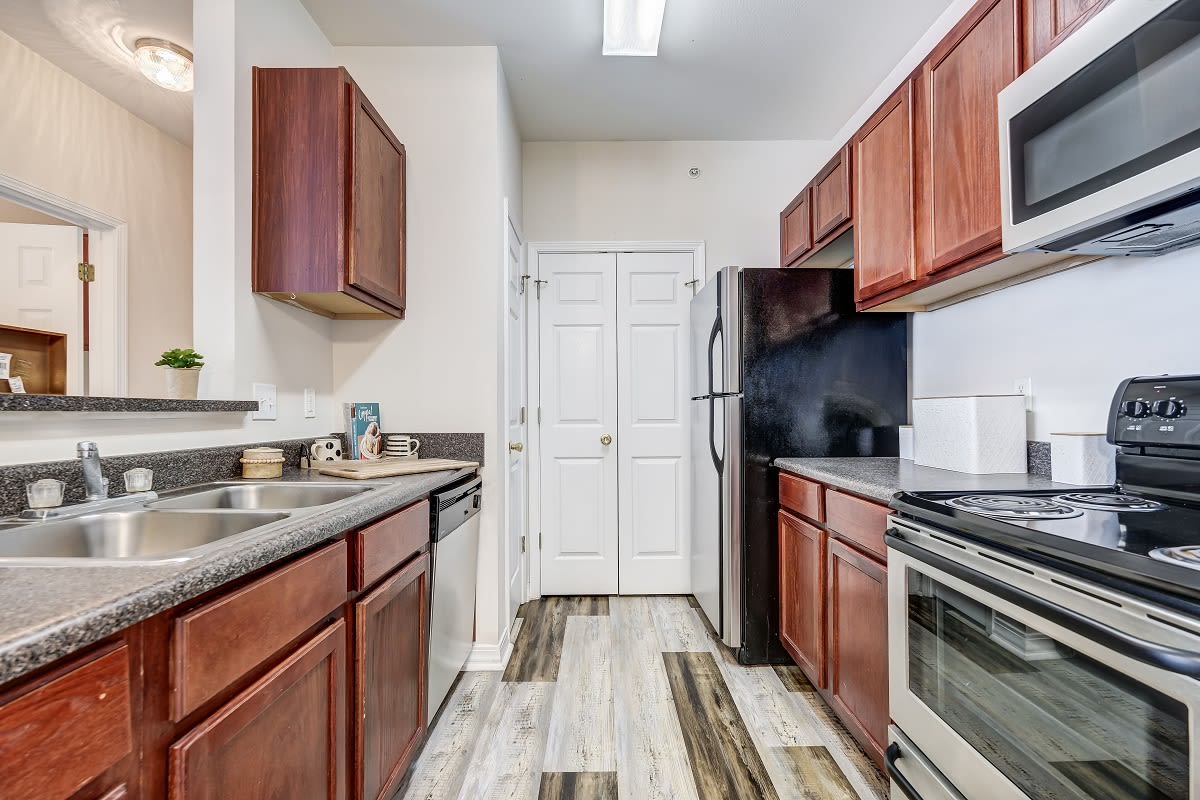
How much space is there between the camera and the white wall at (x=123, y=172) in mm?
1651

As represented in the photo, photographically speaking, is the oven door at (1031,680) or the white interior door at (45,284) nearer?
the oven door at (1031,680)

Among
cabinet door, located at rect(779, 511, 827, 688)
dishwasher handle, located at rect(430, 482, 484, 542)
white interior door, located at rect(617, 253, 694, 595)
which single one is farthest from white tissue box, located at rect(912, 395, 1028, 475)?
dishwasher handle, located at rect(430, 482, 484, 542)

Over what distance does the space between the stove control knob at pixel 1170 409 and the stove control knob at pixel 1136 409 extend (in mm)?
20

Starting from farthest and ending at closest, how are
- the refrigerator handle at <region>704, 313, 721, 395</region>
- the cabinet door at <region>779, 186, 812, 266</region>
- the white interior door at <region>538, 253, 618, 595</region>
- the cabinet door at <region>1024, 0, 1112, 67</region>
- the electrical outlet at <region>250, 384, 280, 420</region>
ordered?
1. the white interior door at <region>538, 253, 618, 595</region>
2. the cabinet door at <region>779, 186, 812, 266</region>
3. the refrigerator handle at <region>704, 313, 721, 395</region>
4. the electrical outlet at <region>250, 384, 280, 420</region>
5. the cabinet door at <region>1024, 0, 1112, 67</region>

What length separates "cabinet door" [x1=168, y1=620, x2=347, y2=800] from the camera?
0.73 metres

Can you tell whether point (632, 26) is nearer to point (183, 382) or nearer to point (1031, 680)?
point (183, 382)

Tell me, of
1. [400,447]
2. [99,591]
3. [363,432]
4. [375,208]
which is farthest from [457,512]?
[99,591]

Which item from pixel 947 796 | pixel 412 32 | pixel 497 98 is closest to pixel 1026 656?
pixel 947 796

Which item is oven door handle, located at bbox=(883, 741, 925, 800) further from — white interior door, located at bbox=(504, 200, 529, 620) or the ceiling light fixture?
the ceiling light fixture

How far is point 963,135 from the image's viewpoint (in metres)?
1.54

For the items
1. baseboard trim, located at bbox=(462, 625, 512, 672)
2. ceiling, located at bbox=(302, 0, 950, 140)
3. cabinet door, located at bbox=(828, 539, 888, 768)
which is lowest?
Answer: baseboard trim, located at bbox=(462, 625, 512, 672)

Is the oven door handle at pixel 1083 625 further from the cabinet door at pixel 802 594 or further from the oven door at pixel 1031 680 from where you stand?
the cabinet door at pixel 802 594

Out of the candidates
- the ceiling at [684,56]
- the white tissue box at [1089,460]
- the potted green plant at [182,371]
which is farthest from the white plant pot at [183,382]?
the white tissue box at [1089,460]

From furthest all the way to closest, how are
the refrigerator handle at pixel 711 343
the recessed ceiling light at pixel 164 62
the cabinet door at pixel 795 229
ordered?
the cabinet door at pixel 795 229 → the refrigerator handle at pixel 711 343 → the recessed ceiling light at pixel 164 62
